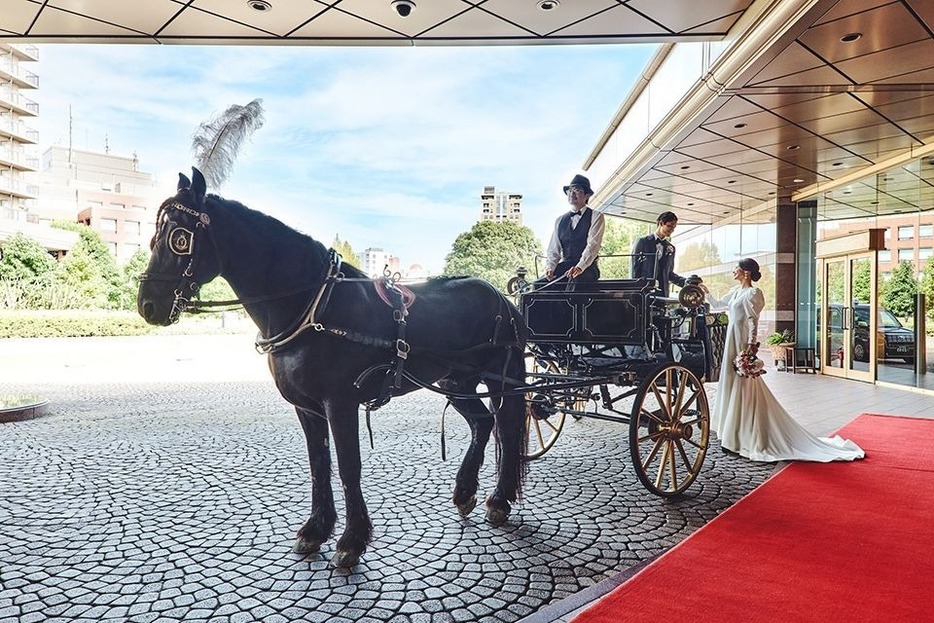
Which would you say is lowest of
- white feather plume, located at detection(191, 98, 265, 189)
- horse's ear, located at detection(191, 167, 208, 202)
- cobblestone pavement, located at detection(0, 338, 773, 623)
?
cobblestone pavement, located at detection(0, 338, 773, 623)

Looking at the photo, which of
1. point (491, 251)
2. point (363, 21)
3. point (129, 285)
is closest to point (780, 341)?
point (363, 21)

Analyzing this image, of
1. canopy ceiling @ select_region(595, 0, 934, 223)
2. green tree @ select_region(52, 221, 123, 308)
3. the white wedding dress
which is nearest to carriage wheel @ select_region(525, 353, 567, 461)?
the white wedding dress

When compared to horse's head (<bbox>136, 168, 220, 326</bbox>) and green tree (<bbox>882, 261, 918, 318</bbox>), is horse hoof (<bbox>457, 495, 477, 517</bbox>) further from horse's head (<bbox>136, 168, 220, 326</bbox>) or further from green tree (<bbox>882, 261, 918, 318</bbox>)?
green tree (<bbox>882, 261, 918, 318</bbox>)

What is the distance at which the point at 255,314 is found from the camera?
3.01 meters

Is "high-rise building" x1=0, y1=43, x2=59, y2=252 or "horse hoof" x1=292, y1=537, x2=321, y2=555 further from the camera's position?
"high-rise building" x1=0, y1=43, x2=59, y2=252

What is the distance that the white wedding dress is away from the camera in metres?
5.36

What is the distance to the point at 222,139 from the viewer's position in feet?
11.2

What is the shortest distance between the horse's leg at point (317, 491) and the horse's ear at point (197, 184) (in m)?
1.21

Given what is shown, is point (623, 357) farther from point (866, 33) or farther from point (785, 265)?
point (785, 265)

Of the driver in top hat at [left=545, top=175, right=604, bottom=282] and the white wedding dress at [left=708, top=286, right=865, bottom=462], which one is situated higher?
the driver in top hat at [left=545, top=175, right=604, bottom=282]

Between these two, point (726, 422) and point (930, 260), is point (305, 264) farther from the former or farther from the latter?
point (930, 260)

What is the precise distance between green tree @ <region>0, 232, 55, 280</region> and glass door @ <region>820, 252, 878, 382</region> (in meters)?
30.6

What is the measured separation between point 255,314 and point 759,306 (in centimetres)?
476

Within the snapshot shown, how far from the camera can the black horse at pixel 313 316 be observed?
2.80 m
